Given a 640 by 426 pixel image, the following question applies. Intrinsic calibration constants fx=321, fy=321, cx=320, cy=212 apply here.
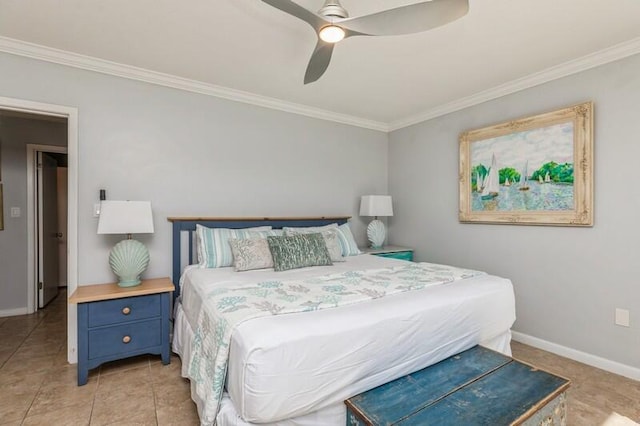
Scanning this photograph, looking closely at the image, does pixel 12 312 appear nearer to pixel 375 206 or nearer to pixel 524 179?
pixel 375 206

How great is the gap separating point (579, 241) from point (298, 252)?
2.37m

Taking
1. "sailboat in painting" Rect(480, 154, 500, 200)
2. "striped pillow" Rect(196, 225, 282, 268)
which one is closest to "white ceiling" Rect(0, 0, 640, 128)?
"sailboat in painting" Rect(480, 154, 500, 200)

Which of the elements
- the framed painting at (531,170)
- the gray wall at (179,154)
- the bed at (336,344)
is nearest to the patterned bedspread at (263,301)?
the bed at (336,344)

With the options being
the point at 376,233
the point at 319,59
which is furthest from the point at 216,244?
the point at 376,233

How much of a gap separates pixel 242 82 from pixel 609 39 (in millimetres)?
2975

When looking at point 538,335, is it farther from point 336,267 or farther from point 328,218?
point 328,218

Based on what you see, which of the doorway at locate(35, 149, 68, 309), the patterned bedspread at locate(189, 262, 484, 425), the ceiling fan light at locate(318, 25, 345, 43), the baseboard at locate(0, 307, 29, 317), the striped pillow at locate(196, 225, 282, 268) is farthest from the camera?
the doorway at locate(35, 149, 68, 309)

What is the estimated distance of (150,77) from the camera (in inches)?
114

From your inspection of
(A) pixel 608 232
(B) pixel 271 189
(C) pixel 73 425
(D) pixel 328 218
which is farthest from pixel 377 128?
(C) pixel 73 425

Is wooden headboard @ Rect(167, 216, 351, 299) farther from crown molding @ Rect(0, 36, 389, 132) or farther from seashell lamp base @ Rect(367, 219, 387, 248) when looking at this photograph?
seashell lamp base @ Rect(367, 219, 387, 248)

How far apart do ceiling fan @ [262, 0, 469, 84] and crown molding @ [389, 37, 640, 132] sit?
5.86ft

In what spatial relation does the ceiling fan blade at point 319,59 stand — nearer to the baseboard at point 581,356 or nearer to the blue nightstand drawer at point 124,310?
the blue nightstand drawer at point 124,310

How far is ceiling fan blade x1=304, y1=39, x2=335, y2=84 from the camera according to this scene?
1935 mm

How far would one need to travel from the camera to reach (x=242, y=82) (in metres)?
3.12
